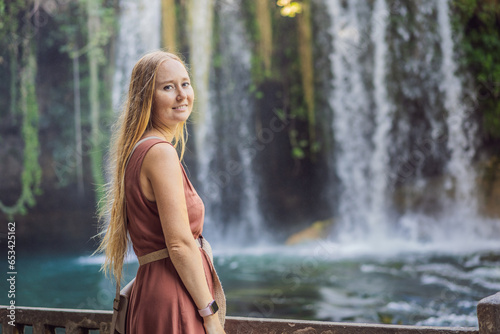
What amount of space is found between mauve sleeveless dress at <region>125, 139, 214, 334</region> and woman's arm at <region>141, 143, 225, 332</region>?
0.10ft

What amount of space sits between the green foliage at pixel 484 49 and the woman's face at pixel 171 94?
9856 mm

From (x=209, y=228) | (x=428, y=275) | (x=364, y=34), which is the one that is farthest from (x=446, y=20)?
(x=209, y=228)

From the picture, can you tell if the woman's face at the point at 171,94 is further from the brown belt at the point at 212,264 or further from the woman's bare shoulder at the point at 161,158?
Result: the brown belt at the point at 212,264

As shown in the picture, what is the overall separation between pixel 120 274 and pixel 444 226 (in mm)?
9898

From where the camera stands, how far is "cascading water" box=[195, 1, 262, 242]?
10773 millimetres

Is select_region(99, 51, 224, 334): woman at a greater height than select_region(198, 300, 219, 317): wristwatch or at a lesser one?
greater

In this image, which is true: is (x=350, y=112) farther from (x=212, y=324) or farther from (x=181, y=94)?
(x=212, y=324)

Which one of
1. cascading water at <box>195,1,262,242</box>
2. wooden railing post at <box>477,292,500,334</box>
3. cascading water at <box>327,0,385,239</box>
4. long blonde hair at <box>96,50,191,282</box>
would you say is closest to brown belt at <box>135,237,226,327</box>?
long blonde hair at <box>96,50,191,282</box>

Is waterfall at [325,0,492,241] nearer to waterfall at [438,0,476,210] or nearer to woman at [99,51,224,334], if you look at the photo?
waterfall at [438,0,476,210]

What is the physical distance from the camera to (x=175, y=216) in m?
1.19

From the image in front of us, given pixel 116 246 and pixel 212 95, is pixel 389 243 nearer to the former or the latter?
pixel 212 95

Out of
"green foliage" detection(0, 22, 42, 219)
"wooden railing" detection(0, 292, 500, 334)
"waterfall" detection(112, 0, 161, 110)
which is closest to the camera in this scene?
"wooden railing" detection(0, 292, 500, 334)

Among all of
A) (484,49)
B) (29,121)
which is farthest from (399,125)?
(29,121)

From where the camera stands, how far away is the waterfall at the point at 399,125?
10289 millimetres
